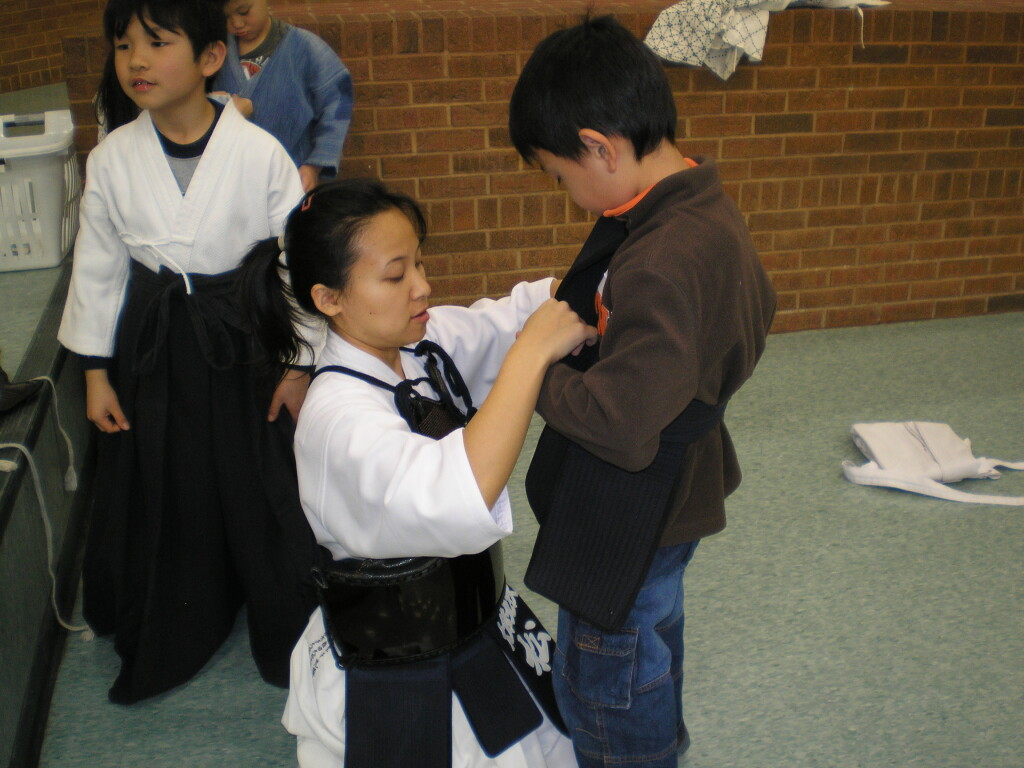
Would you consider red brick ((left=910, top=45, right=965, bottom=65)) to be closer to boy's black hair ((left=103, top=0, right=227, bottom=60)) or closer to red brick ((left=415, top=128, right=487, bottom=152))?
red brick ((left=415, top=128, right=487, bottom=152))

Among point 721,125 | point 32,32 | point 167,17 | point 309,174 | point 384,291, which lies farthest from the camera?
point 32,32

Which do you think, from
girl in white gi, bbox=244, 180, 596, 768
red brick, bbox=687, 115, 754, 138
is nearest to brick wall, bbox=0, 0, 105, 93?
red brick, bbox=687, 115, 754, 138

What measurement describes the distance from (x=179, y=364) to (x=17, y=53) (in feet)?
18.4

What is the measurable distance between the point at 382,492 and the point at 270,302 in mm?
415

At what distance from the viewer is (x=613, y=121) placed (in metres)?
1.15

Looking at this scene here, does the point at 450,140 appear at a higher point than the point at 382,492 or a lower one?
higher

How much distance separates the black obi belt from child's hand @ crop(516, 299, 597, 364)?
0.32m

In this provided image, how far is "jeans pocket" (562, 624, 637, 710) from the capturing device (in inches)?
52.3

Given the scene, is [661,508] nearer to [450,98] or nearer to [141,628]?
[141,628]

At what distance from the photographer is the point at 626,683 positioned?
1.34m

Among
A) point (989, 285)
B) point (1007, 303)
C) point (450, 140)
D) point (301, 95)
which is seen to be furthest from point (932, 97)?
point (301, 95)

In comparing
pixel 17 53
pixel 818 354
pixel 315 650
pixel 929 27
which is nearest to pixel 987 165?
pixel 929 27

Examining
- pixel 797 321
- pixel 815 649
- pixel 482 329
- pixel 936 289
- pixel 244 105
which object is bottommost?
pixel 815 649

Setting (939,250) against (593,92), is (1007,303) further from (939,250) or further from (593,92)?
(593,92)
